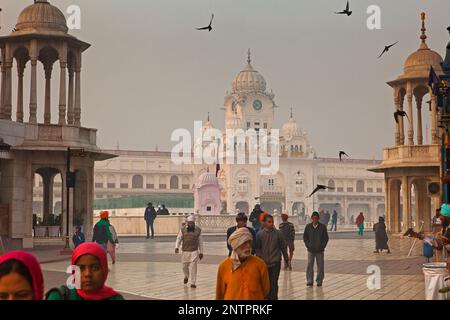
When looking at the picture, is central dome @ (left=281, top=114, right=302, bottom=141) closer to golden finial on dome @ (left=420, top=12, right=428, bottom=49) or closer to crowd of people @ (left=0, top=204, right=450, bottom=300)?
golden finial on dome @ (left=420, top=12, right=428, bottom=49)

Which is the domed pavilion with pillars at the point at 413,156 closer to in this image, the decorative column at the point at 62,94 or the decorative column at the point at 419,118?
the decorative column at the point at 419,118

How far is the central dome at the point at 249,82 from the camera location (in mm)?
109444

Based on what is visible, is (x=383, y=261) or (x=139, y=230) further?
(x=139, y=230)

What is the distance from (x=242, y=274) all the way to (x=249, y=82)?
10466 centimetres

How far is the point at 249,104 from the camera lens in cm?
10781

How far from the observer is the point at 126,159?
358ft

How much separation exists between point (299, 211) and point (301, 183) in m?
4.07

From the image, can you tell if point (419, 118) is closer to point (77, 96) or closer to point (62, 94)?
point (77, 96)

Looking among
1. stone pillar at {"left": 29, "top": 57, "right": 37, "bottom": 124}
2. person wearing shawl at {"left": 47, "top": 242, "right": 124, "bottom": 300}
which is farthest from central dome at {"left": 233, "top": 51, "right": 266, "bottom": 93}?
person wearing shawl at {"left": 47, "top": 242, "right": 124, "bottom": 300}

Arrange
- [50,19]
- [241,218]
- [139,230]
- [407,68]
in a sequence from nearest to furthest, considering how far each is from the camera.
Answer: [241,218], [50,19], [407,68], [139,230]

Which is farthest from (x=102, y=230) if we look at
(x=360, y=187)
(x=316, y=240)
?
(x=360, y=187)

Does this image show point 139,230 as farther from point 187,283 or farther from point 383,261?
point 187,283

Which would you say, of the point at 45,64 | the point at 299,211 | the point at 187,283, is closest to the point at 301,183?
the point at 299,211

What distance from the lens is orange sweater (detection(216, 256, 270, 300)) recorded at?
624 cm
